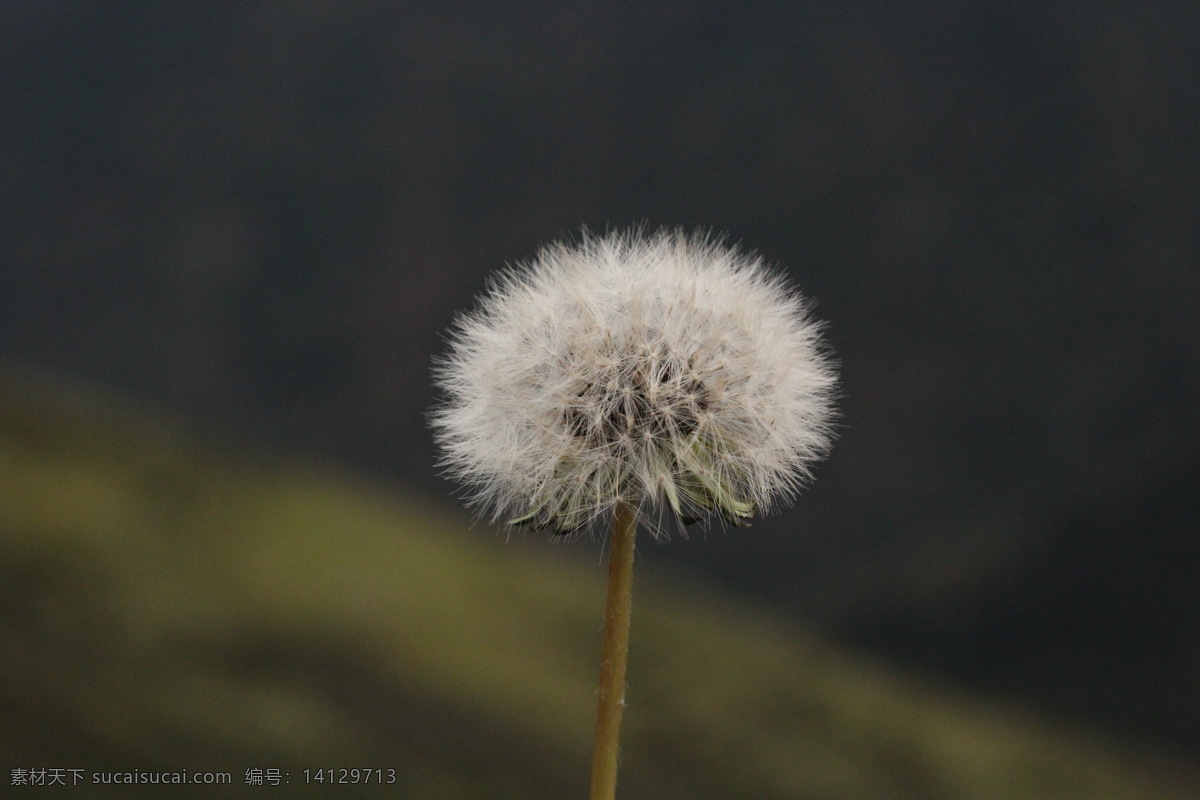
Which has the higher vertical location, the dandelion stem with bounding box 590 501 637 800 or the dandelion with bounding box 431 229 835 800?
the dandelion with bounding box 431 229 835 800

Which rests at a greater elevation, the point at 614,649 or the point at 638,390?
the point at 638,390

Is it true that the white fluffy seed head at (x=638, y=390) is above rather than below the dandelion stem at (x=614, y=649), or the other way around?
above

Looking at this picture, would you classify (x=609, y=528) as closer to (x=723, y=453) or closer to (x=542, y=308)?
(x=723, y=453)

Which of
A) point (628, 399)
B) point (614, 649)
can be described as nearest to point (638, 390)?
point (628, 399)

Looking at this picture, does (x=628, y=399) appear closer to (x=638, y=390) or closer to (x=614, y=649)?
(x=638, y=390)

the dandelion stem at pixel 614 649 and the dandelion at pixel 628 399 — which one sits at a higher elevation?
the dandelion at pixel 628 399

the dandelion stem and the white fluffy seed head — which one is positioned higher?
the white fluffy seed head
